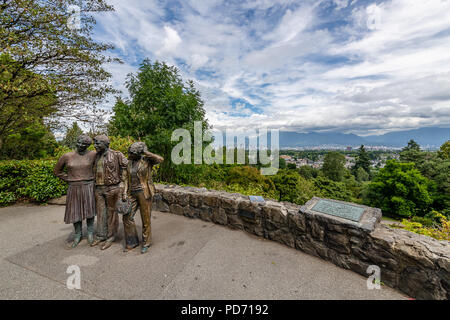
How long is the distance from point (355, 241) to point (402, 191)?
88.5 ft

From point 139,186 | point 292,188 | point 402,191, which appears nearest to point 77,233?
point 139,186

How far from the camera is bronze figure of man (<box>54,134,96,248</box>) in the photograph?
308 centimetres

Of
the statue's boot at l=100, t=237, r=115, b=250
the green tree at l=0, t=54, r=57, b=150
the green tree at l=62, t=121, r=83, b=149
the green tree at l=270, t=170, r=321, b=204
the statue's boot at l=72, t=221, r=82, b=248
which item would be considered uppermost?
the green tree at l=0, t=54, r=57, b=150

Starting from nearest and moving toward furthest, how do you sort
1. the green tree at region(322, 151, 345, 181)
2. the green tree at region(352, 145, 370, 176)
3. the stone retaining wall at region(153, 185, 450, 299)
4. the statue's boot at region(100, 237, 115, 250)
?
the stone retaining wall at region(153, 185, 450, 299), the statue's boot at region(100, 237, 115, 250), the green tree at region(322, 151, 345, 181), the green tree at region(352, 145, 370, 176)

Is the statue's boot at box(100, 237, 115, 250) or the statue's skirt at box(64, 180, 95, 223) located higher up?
the statue's skirt at box(64, 180, 95, 223)

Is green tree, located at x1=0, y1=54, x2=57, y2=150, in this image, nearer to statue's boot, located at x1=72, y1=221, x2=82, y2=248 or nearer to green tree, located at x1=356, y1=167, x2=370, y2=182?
statue's boot, located at x1=72, y1=221, x2=82, y2=248

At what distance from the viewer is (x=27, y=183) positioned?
549 centimetres

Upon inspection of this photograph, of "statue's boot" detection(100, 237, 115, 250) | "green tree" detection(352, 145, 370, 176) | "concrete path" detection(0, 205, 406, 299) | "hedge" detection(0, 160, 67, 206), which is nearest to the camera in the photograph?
"concrete path" detection(0, 205, 406, 299)

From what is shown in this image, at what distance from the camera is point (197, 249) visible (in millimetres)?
3301

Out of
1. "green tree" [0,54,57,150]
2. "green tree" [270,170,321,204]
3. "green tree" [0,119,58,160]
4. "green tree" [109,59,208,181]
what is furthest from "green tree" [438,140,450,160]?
"green tree" [0,119,58,160]

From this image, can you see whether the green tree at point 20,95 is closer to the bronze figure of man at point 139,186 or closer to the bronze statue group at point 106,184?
the bronze statue group at point 106,184
